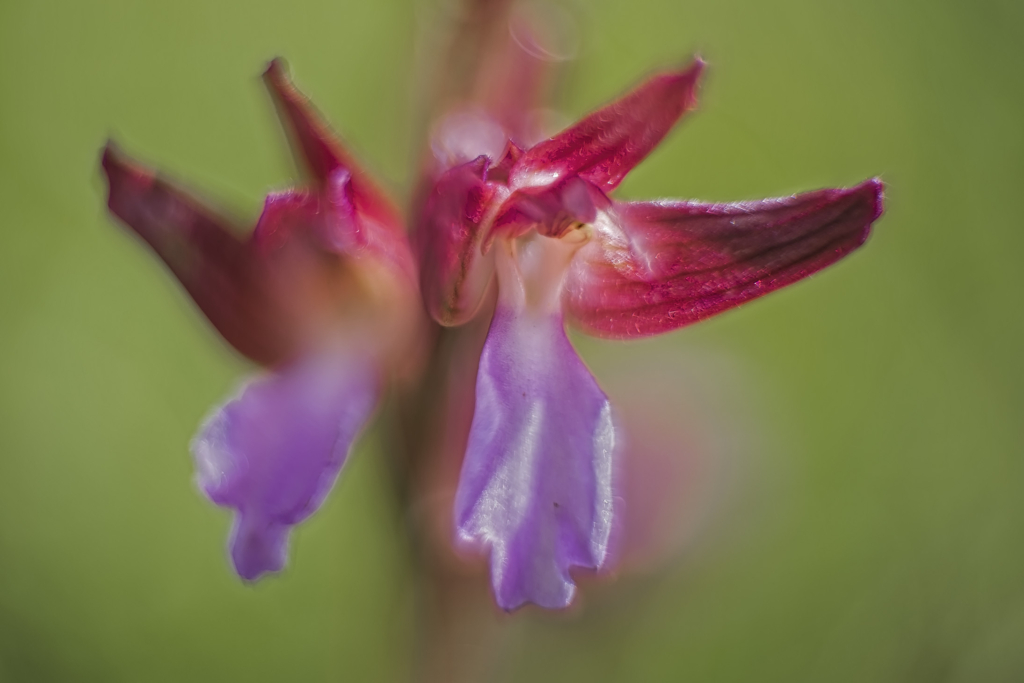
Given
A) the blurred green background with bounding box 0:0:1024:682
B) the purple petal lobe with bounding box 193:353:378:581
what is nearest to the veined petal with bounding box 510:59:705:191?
the purple petal lobe with bounding box 193:353:378:581

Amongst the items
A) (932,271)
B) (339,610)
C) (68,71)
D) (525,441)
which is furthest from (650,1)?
(525,441)

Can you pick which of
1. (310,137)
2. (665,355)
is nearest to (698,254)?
(310,137)

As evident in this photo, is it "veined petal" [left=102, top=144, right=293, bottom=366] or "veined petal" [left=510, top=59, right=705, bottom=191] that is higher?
"veined petal" [left=510, top=59, right=705, bottom=191]

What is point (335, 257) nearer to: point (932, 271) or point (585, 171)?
point (585, 171)

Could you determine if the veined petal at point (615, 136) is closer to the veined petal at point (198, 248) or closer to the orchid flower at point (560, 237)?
the orchid flower at point (560, 237)

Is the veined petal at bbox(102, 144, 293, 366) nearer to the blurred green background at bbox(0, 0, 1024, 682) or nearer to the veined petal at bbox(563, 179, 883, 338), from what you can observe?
the veined petal at bbox(563, 179, 883, 338)

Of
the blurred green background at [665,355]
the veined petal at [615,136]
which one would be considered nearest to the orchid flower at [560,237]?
the veined petal at [615,136]
